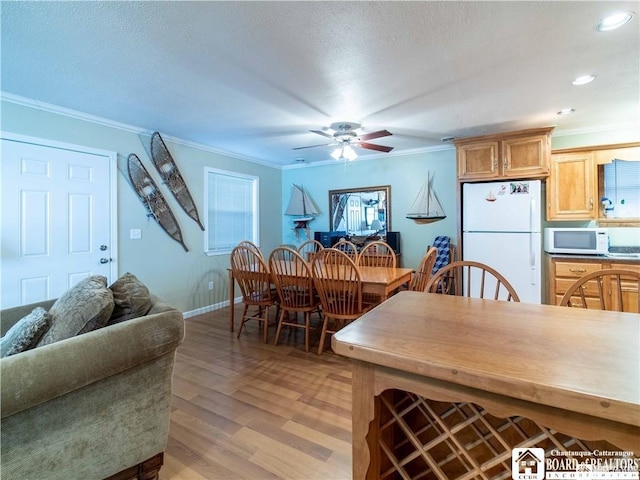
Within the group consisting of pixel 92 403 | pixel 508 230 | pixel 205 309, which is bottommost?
pixel 205 309

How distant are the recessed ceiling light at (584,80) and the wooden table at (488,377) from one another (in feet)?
7.11

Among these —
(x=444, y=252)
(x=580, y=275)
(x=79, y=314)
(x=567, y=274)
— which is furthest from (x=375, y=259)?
(x=79, y=314)

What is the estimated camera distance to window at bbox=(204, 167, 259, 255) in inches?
170

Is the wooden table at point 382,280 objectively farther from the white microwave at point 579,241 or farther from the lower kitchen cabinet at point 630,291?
the lower kitchen cabinet at point 630,291

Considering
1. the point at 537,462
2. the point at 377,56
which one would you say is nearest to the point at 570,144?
the point at 377,56

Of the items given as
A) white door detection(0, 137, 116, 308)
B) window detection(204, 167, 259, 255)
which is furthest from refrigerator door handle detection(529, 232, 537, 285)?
white door detection(0, 137, 116, 308)

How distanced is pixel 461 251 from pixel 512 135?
1521mm

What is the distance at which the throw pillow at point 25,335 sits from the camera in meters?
1.19

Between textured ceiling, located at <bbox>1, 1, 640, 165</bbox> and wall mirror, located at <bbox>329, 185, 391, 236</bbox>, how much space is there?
1.64 metres

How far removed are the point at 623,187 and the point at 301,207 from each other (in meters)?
4.31

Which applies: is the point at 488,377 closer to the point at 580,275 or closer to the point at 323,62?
the point at 323,62

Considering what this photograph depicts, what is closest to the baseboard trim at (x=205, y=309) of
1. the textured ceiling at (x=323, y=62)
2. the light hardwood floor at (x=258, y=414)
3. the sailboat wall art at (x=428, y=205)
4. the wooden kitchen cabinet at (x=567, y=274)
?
the light hardwood floor at (x=258, y=414)

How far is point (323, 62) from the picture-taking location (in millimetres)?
2045

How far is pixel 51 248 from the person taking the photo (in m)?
2.78
